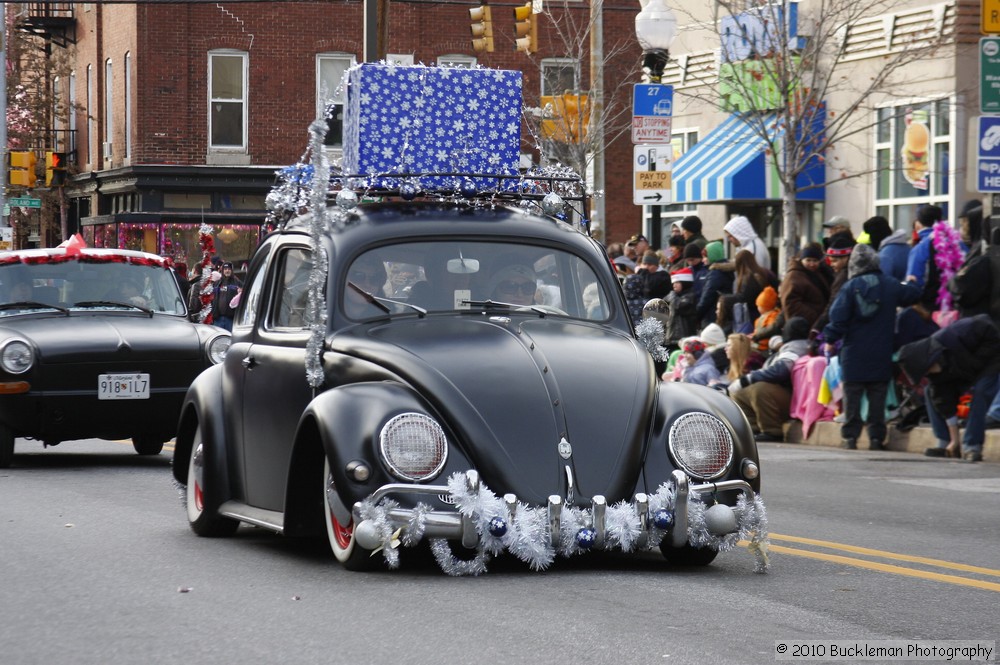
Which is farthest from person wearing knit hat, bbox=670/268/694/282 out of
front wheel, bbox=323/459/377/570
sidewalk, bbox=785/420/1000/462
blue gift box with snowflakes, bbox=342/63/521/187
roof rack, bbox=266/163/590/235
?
front wheel, bbox=323/459/377/570

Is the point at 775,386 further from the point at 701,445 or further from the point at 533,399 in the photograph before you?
the point at 533,399

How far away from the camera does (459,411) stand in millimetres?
7410

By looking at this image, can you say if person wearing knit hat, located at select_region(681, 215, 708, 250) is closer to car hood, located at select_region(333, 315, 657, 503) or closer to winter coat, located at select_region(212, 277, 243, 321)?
winter coat, located at select_region(212, 277, 243, 321)

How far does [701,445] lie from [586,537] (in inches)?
31.4

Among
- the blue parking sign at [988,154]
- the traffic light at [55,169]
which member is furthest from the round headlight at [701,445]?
the traffic light at [55,169]

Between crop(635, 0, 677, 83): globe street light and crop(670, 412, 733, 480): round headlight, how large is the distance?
49.1 ft

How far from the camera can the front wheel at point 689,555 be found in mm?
7902

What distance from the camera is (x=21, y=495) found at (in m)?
11.6

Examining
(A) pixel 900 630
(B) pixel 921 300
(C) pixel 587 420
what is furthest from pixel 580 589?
(B) pixel 921 300

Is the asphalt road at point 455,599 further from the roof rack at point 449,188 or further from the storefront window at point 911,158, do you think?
the storefront window at point 911,158

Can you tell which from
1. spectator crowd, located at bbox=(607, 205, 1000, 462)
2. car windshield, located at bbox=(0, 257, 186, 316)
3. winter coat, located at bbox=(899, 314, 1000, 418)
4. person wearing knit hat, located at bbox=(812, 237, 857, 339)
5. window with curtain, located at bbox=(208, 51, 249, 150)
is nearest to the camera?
car windshield, located at bbox=(0, 257, 186, 316)

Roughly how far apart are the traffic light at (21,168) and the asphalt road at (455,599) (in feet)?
76.6

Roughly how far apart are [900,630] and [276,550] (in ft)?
11.7

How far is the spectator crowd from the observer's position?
611 inches
